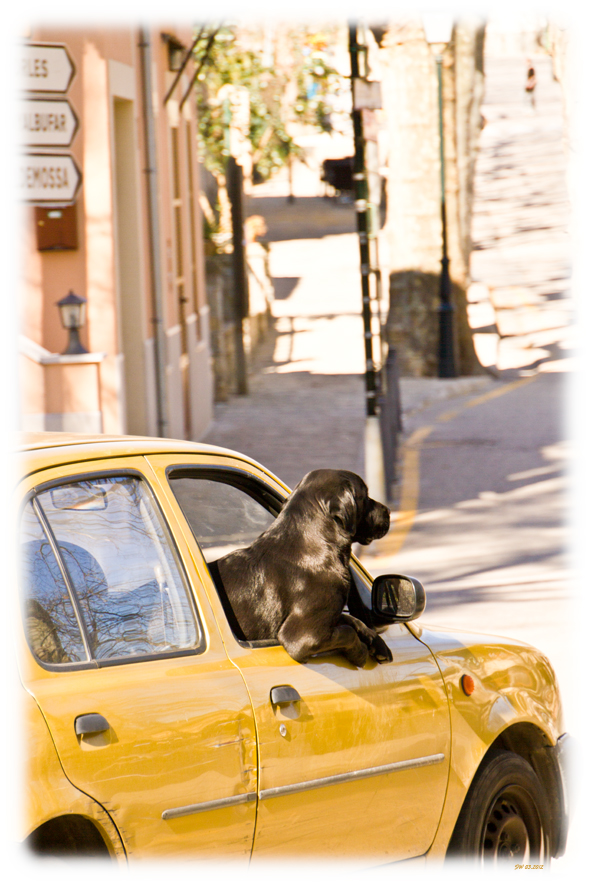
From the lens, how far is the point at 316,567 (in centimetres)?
367

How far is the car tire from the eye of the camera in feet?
13.5

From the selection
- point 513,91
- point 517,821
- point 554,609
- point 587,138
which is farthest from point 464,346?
point 513,91

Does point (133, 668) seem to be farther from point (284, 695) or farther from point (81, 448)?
point (81, 448)

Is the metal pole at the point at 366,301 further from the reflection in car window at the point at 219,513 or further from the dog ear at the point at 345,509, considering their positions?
the dog ear at the point at 345,509

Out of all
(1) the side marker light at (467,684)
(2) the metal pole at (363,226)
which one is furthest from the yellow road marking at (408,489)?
(1) the side marker light at (467,684)

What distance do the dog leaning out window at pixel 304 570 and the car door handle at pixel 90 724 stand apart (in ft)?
2.31

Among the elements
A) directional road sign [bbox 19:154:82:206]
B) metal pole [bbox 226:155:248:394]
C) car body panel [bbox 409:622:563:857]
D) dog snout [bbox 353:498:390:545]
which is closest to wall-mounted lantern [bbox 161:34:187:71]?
metal pole [bbox 226:155:248:394]

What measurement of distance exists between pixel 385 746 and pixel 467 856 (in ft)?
2.06

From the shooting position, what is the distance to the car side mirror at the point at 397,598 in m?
3.91

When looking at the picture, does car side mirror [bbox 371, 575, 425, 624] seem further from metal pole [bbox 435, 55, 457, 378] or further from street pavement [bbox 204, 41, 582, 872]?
metal pole [bbox 435, 55, 457, 378]

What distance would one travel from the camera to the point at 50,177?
8.65 m

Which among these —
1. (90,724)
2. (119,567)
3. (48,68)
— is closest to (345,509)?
(119,567)

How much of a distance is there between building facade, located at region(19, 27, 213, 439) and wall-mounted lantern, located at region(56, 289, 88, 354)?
0.12m

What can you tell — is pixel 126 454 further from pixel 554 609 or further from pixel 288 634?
pixel 554 609
